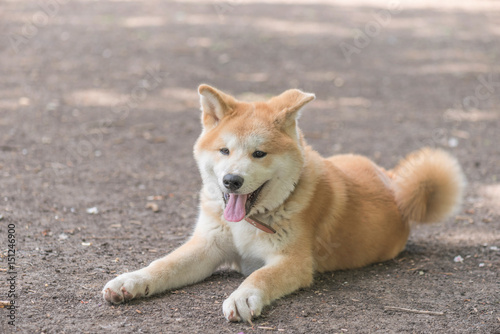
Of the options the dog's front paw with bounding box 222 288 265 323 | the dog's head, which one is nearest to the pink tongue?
the dog's head

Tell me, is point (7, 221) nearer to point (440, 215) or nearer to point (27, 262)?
point (27, 262)

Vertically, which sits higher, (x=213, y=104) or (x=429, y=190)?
(x=213, y=104)

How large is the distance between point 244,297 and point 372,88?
7.08 metres

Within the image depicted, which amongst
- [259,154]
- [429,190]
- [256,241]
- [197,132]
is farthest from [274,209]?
[197,132]

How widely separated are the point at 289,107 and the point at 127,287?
1602 millimetres

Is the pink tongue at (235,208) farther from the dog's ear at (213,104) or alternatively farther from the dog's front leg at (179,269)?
the dog's ear at (213,104)

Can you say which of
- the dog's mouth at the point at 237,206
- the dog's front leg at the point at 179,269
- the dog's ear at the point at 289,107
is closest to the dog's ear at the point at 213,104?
the dog's ear at the point at 289,107

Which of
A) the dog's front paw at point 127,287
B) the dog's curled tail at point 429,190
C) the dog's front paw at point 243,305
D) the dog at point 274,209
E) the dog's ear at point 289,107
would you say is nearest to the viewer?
the dog's front paw at point 243,305

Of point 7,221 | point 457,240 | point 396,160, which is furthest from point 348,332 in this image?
point 396,160

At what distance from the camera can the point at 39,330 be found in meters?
3.19

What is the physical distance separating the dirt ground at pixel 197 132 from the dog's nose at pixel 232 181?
0.75 meters

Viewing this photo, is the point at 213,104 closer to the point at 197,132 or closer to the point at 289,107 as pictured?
the point at 289,107

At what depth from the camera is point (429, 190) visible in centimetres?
459

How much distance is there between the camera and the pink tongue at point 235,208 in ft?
12.3
